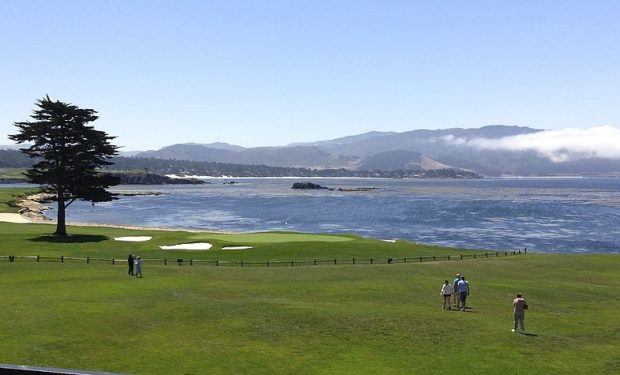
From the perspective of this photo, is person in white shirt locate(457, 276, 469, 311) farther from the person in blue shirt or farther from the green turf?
the green turf

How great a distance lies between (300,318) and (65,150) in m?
51.7

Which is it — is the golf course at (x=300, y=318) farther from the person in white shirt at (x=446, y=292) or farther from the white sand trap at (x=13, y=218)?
the white sand trap at (x=13, y=218)

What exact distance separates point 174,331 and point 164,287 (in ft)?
36.2

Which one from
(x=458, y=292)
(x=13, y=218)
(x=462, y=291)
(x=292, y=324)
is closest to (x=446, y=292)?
(x=458, y=292)

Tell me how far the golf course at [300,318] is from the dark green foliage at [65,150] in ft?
67.0

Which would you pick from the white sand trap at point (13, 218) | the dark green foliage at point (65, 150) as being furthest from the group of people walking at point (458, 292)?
the white sand trap at point (13, 218)

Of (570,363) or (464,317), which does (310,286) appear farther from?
(570,363)

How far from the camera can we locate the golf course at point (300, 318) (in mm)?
20391

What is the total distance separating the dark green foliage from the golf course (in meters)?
20.4

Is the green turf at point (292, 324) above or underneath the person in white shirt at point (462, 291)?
underneath

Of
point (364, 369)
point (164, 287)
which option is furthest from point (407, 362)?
point (164, 287)

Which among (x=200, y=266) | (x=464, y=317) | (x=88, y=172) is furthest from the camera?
(x=88, y=172)

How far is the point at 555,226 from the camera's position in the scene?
11762 centimetres

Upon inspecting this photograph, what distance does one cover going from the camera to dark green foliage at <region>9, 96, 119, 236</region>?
217 feet
